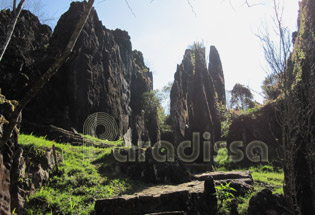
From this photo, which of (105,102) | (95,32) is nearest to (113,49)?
(95,32)

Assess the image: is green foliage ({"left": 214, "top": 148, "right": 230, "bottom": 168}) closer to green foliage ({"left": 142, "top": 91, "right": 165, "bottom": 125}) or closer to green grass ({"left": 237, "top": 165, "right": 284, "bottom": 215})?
green grass ({"left": 237, "top": 165, "right": 284, "bottom": 215})

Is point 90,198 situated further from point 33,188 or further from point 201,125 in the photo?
point 201,125

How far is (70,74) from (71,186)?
15583 millimetres

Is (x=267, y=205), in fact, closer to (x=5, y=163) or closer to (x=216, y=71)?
(x=5, y=163)

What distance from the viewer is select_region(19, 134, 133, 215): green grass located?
6.20 m

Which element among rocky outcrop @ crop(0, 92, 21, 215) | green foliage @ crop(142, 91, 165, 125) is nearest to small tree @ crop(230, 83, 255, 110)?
green foliage @ crop(142, 91, 165, 125)

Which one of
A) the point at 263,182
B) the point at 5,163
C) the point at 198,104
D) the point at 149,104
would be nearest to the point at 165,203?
the point at 5,163

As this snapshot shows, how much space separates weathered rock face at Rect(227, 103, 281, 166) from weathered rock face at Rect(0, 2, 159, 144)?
1077 cm

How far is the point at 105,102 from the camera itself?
22.5 metres

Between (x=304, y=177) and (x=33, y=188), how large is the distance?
23.1 ft

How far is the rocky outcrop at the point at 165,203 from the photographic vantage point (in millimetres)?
5945

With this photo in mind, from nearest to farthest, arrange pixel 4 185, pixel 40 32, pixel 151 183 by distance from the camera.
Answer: pixel 4 185 → pixel 151 183 → pixel 40 32

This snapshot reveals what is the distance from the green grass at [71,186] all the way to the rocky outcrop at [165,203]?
67cm

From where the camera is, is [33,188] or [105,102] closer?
[33,188]
